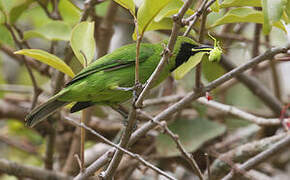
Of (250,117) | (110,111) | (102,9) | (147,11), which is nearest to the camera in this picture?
(147,11)

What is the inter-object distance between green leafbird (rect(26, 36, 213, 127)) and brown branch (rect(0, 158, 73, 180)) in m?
0.67

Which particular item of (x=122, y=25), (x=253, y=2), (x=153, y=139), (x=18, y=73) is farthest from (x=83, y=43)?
(x=18, y=73)

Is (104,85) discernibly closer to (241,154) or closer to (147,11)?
(147,11)

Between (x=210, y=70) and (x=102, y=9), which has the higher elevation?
(x=102, y=9)

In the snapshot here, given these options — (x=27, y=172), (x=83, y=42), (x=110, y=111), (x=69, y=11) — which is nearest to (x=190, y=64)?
(x=83, y=42)

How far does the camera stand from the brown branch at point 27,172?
10.5 feet

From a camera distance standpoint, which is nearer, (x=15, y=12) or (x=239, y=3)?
(x=239, y=3)

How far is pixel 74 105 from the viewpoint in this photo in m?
2.87

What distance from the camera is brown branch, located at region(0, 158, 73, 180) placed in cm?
321

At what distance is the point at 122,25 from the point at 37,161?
2098 mm

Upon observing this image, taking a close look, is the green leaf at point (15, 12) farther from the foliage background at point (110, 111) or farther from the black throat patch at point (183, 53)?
the black throat patch at point (183, 53)

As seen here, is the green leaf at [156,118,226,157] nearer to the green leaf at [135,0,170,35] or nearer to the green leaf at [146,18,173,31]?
the green leaf at [146,18,173,31]

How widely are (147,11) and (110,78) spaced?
111 cm

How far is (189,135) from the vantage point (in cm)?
378
